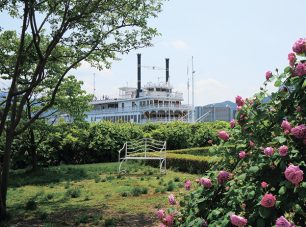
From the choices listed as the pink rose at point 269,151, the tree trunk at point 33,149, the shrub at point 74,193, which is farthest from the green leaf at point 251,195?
the tree trunk at point 33,149

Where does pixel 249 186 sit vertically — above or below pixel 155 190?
above

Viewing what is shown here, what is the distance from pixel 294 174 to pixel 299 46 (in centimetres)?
84

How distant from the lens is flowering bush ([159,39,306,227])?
2168 mm

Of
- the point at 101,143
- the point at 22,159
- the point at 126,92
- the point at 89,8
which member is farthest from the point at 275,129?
the point at 126,92

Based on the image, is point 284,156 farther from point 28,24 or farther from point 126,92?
point 126,92

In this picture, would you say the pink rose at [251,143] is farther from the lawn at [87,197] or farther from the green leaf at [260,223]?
the lawn at [87,197]

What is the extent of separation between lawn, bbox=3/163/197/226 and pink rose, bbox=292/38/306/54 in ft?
8.60

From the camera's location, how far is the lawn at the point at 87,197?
6566mm

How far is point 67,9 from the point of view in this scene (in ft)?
23.0

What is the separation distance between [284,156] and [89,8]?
5522mm

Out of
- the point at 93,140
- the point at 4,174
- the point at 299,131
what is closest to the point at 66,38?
the point at 4,174

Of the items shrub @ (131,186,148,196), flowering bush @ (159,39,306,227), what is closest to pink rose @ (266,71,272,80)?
flowering bush @ (159,39,306,227)

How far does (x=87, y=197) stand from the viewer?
8.56m

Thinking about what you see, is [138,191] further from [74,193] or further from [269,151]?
[269,151]
